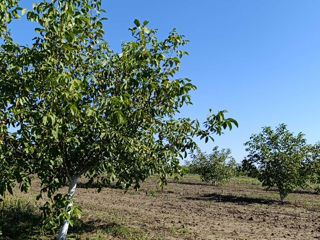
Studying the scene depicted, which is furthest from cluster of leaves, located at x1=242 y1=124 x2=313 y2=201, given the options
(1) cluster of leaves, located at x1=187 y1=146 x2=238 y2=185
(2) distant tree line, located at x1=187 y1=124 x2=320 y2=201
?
(1) cluster of leaves, located at x1=187 y1=146 x2=238 y2=185

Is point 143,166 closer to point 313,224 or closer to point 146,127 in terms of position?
point 146,127

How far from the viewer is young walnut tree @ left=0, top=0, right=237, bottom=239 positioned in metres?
4.78

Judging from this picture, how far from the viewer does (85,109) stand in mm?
6332

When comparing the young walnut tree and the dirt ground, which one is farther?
the dirt ground

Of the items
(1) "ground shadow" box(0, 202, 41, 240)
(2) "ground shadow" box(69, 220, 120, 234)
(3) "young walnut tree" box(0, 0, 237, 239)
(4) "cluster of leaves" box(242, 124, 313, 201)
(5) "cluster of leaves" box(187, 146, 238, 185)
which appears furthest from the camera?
(5) "cluster of leaves" box(187, 146, 238, 185)

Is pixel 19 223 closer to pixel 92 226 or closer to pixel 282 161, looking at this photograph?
pixel 92 226

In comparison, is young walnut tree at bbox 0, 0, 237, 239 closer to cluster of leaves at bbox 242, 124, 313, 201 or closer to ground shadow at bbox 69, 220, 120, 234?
ground shadow at bbox 69, 220, 120, 234

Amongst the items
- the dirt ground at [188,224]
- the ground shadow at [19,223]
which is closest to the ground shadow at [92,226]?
the dirt ground at [188,224]

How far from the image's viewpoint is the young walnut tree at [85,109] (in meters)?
4.78

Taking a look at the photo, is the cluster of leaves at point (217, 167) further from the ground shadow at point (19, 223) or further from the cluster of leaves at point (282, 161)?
the ground shadow at point (19, 223)

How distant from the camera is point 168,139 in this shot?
686cm

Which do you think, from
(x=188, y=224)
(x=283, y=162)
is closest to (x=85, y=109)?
(x=188, y=224)

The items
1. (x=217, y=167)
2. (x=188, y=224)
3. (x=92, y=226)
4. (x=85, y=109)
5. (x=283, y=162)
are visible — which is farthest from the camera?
(x=217, y=167)

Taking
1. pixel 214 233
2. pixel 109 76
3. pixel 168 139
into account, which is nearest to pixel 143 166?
pixel 168 139
